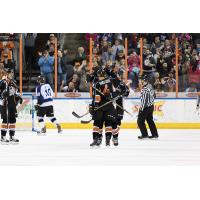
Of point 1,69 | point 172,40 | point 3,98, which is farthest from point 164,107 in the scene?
point 3,98

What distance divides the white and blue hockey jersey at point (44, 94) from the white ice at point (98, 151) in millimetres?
577

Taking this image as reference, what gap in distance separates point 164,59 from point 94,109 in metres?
5.80

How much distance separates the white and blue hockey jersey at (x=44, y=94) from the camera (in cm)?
1150

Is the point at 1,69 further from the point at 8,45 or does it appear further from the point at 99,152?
the point at 99,152

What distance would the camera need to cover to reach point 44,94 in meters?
11.6

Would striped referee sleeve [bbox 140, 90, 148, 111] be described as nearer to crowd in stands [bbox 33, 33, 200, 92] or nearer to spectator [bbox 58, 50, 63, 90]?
crowd in stands [bbox 33, 33, 200, 92]

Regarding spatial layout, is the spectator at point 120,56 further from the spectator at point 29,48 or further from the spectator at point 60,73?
the spectator at point 29,48

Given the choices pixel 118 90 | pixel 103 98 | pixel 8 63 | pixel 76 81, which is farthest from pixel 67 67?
pixel 103 98

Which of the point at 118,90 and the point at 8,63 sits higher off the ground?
the point at 8,63

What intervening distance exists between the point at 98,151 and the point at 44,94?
3.06 meters

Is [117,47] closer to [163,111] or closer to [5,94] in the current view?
[163,111]

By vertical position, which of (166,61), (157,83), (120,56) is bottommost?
(157,83)

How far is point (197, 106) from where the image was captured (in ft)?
44.5

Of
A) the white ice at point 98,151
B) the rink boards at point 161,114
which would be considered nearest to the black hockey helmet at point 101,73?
the white ice at point 98,151
